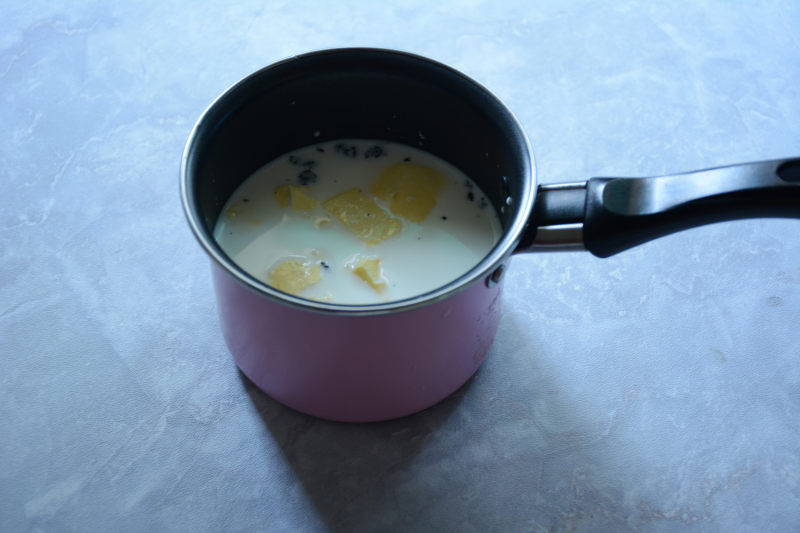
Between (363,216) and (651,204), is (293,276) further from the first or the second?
(651,204)

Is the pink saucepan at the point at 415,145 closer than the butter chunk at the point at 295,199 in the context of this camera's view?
Yes

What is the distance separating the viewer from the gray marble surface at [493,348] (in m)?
0.97

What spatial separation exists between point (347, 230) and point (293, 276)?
4.0 inches

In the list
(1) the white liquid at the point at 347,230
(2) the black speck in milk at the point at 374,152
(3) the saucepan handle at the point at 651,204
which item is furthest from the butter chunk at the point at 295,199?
(3) the saucepan handle at the point at 651,204

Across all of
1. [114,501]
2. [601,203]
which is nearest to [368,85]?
[601,203]

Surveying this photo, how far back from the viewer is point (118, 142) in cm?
129

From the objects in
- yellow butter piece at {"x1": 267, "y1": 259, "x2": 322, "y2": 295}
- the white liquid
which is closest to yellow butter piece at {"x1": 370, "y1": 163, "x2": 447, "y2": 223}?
the white liquid

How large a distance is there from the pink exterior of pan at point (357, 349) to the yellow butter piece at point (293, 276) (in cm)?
7

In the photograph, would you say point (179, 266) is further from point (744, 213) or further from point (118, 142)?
point (744, 213)

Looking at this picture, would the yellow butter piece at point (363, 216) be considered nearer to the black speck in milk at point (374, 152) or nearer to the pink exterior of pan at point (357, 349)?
the black speck in milk at point (374, 152)

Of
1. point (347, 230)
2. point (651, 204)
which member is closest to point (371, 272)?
point (347, 230)

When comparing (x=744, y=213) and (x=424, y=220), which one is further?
(x=424, y=220)

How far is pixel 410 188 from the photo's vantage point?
42.3 inches

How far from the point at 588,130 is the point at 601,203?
21.3 inches
